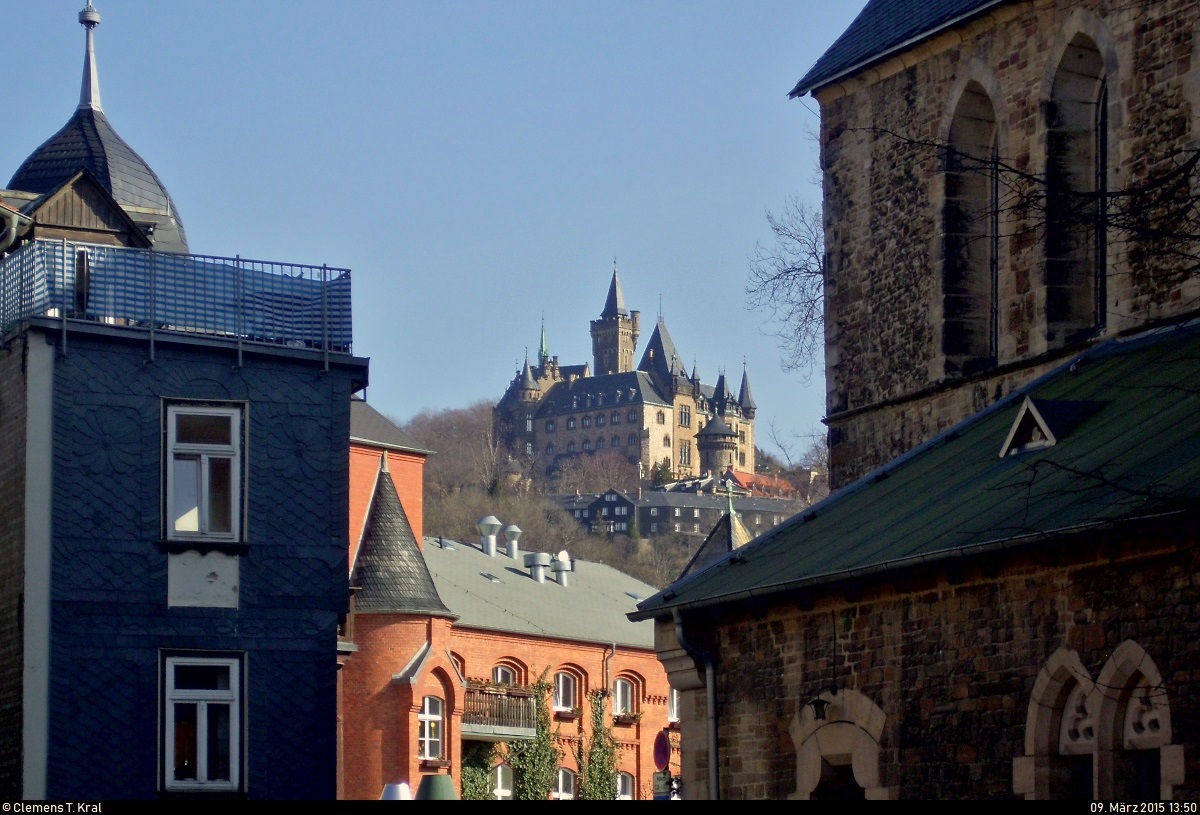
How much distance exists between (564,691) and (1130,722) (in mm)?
46395

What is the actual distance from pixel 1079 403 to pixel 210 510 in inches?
347

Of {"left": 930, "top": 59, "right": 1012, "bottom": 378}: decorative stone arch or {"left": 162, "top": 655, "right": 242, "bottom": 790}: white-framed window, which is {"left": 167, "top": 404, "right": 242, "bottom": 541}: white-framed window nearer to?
{"left": 162, "top": 655, "right": 242, "bottom": 790}: white-framed window

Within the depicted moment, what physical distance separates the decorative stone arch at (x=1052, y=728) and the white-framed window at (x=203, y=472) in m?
9.45

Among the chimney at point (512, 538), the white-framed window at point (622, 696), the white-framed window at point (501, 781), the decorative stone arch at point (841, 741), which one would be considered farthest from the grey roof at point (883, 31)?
the chimney at point (512, 538)

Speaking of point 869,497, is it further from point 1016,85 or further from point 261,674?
point 261,674

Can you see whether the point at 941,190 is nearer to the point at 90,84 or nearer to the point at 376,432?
the point at 90,84

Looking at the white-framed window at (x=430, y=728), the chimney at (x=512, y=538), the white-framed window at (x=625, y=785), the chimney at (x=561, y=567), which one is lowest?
the white-framed window at (x=625, y=785)

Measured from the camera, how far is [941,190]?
22.0 m

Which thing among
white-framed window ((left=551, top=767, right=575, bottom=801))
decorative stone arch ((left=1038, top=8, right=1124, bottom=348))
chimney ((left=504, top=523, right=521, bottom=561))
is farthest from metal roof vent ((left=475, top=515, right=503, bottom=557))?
decorative stone arch ((left=1038, top=8, right=1124, bottom=348))

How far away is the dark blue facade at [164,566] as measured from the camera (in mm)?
20062

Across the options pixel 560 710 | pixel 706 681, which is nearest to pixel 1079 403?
pixel 706 681

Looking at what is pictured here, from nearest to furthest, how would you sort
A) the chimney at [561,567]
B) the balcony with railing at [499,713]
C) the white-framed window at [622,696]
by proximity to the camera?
the balcony with railing at [499,713], the white-framed window at [622,696], the chimney at [561,567]

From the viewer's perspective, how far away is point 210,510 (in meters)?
21.0

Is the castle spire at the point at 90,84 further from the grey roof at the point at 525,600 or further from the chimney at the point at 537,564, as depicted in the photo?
the chimney at the point at 537,564
